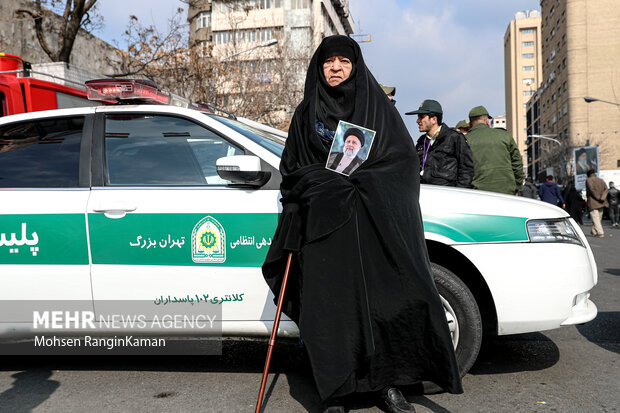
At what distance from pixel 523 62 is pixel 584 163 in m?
89.0

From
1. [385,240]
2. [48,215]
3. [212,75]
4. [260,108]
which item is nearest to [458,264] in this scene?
[385,240]

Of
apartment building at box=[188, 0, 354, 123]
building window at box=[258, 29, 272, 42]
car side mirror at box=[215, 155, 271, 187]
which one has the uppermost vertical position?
building window at box=[258, 29, 272, 42]

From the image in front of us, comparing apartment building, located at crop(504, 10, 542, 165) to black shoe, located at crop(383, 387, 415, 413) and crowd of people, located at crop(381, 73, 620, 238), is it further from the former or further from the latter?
black shoe, located at crop(383, 387, 415, 413)

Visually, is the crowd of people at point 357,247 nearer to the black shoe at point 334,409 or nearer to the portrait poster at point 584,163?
the black shoe at point 334,409

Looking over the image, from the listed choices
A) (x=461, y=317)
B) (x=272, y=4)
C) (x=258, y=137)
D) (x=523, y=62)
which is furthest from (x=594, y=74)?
(x=461, y=317)

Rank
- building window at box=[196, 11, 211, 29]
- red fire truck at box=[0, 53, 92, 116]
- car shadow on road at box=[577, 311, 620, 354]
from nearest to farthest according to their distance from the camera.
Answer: car shadow on road at box=[577, 311, 620, 354]
red fire truck at box=[0, 53, 92, 116]
building window at box=[196, 11, 211, 29]

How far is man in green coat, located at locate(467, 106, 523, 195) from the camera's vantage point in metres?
6.11

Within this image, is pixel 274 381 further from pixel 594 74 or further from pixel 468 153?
pixel 594 74

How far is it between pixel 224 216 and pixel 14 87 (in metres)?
4.43

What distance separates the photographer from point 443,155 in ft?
17.4

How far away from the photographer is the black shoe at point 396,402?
115 inches

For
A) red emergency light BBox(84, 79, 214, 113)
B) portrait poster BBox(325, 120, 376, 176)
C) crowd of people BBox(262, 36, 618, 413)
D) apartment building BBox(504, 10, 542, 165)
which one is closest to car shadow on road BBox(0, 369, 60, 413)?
crowd of people BBox(262, 36, 618, 413)

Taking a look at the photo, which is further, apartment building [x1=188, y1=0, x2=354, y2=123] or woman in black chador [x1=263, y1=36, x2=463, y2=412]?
apartment building [x1=188, y1=0, x2=354, y2=123]

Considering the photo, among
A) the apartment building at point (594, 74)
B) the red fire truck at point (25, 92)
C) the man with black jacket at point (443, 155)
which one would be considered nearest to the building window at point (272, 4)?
the apartment building at point (594, 74)
